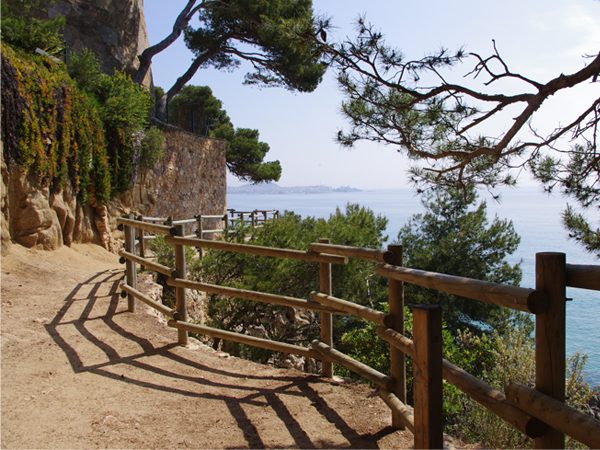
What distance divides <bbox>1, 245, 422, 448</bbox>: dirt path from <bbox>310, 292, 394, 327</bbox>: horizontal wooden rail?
0.66 meters

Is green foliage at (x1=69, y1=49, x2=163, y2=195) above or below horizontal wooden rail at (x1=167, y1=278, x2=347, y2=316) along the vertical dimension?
above

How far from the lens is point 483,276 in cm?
1502

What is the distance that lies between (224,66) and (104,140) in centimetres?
958

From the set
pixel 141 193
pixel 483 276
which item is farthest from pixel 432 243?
pixel 141 193

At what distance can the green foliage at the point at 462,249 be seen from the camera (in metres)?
14.1

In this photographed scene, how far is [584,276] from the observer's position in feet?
4.50

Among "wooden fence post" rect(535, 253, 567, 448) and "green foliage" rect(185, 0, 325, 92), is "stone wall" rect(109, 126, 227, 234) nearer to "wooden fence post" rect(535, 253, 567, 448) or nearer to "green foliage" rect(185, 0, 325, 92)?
"green foliage" rect(185, 0, 325, 92)

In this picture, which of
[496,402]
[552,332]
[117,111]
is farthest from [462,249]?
[552,332]

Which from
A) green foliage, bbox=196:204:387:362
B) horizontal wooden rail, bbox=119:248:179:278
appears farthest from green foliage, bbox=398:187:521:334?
horizontal wooden rail, bbox=119:248:179:278

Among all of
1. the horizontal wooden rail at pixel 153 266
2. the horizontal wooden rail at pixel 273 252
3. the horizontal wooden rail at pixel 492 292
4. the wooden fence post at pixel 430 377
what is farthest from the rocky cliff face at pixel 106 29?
the wooden fence post at pixel 430 377

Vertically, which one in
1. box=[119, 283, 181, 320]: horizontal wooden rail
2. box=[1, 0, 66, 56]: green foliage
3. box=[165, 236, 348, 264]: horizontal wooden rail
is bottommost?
box=[119, 283, 181, 320]: horizontal wooden rail

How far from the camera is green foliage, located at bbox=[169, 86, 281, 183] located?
25.4 metres

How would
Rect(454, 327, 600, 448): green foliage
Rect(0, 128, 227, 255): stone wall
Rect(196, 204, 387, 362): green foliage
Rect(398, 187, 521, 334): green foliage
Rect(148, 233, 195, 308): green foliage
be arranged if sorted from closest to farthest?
Rect(454, 327, 600, 448): green foliage → Rect(148, 233, 195, 308): green foliage → Rect(0, 128, 227, 255): stone wall → Rect(196, 204, 387, 362): green foliage → Rect(398, 187, 521, 334): green foliage

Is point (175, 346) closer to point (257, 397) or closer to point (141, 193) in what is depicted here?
point (257, 397)
